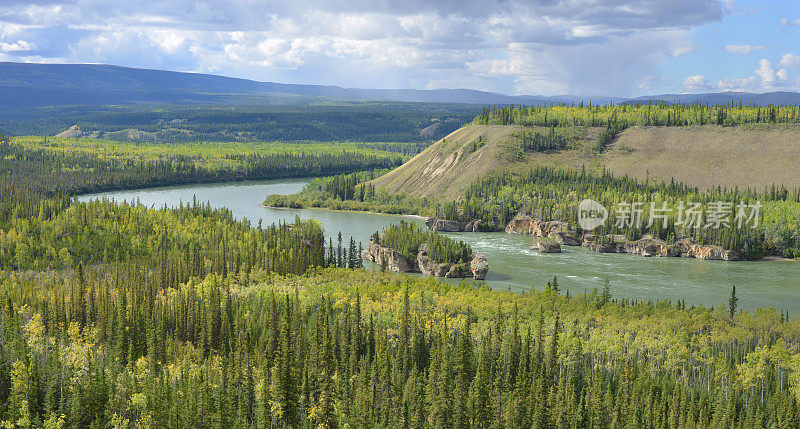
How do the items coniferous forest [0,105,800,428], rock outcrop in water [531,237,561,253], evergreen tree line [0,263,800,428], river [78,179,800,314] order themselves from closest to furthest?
1. evergreen tree line [0,263,800,428]
2. coniferous forest [0,105,800,428]
3. river [78,179,800,314]
4. rock outcrop in water [531,237,561,253]

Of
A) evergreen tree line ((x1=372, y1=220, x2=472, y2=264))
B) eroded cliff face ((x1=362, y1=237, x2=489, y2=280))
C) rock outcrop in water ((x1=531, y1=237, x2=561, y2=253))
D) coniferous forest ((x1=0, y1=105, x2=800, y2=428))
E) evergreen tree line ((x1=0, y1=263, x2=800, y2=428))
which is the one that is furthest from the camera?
rock outcrop in water ((x1=531, y1=237, x2=561, y2=253))

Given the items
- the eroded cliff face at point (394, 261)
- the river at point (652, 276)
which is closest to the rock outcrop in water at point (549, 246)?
the river at point (652, 276)

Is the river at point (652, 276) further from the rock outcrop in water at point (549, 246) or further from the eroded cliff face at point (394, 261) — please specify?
the eroded cliff face at point (394, 261)

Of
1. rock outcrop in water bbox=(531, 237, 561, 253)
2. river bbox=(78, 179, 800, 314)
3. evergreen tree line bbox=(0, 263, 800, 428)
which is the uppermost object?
rock outcrop in water bbox=(531, 237, 561, 253)

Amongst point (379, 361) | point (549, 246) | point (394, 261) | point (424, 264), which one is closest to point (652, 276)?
point (549, 246)

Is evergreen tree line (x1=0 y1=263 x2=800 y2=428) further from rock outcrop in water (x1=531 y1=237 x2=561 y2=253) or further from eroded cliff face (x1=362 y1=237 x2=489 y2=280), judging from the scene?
rock outcrop in water (x1=531 y1=237 x2=561 y2=253)

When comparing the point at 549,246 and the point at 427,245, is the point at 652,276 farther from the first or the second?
the point at 427,245

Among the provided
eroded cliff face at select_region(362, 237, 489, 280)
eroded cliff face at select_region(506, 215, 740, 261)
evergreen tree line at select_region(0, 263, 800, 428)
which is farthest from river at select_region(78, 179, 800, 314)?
evergreen tree line at select_region(0, 263, 800, 428)

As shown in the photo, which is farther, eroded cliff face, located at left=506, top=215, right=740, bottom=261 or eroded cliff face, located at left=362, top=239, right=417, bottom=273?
eroded cliff face, located at left=506, top=215, right=740, bottom=261
